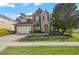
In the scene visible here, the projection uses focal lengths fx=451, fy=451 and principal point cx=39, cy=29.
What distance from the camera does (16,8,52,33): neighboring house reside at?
8281mm

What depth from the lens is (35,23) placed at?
834cm

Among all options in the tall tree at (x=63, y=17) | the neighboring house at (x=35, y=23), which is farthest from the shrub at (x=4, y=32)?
the tall tree at (x=63, y=17)

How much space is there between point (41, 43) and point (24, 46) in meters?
0.32

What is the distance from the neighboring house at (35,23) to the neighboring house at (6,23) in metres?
0.11

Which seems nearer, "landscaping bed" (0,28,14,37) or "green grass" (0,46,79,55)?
"green grass" (0,46,79,55)

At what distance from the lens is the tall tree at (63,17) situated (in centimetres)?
828

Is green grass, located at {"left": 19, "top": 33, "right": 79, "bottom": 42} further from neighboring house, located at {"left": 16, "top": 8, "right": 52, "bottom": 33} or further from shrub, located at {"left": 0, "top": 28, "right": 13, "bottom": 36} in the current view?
shrub, located at {"left": 0, "top": 28, "right": 13, "bottom": 36}

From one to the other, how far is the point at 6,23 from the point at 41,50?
32.6 inches

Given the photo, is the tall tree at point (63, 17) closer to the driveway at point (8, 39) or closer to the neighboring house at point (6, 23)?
the driveway at point (8, 39)

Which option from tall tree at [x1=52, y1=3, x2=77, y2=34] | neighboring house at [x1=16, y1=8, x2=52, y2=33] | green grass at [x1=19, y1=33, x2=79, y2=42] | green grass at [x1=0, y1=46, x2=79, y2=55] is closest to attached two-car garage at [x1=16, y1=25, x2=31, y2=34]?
neighboring house at [x1=16, y1=8, x2=52, y2=33]

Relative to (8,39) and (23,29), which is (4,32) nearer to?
(8,39)

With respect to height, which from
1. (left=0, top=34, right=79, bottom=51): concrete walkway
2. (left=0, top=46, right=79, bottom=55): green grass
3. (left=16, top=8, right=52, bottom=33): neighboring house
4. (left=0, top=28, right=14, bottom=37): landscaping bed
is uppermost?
(left=16, top=8, right=52, bottom=33): neighboring house

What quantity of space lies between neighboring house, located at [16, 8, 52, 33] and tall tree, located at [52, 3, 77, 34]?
0.42 ft
